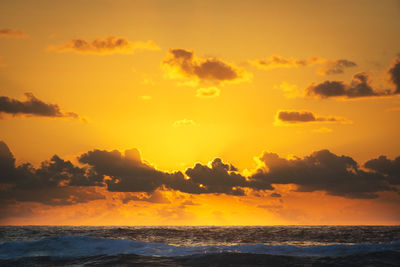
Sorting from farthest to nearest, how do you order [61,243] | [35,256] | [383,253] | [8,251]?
1. [61,243]
2. [8,251]
3. [35,256]
4. [383,253]

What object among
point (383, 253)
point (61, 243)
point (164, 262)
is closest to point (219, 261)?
point (164, 262)

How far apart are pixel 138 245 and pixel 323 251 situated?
16.1 metres

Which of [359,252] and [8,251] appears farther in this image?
Result: [8,251]

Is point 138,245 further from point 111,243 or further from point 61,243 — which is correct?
point 61,243

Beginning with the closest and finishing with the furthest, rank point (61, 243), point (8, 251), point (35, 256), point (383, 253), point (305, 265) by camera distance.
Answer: point (305, 265) < point (383, 253) < point (35, 256) < point (8, 251) < point (61, 243)

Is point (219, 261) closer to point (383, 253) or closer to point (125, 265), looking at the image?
point (125, 265)

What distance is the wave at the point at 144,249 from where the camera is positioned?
101 ft

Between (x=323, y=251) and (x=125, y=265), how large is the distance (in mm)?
15940

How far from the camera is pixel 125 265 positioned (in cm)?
2522

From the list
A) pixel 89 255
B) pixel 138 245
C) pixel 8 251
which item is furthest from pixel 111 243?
pixel 8 251

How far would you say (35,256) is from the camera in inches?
1204

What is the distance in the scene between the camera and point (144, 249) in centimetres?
3338

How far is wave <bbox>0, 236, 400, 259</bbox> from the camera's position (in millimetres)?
30828

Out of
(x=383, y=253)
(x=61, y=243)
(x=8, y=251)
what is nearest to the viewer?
(x=383, y=253)
